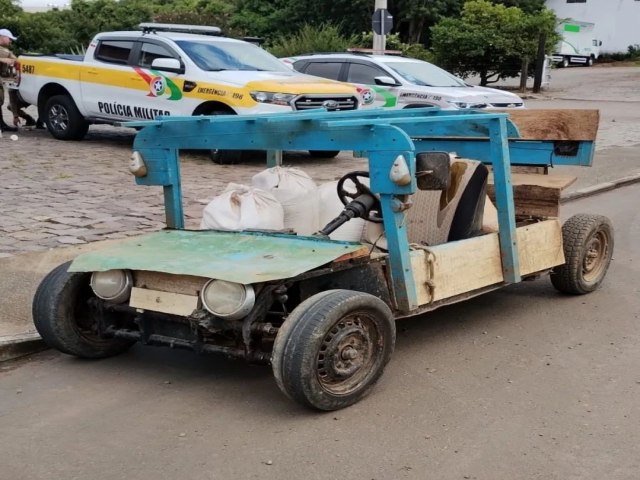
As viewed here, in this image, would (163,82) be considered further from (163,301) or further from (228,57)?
(163,301)

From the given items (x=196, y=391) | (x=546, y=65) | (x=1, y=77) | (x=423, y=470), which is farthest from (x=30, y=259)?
(x=546, y=65)

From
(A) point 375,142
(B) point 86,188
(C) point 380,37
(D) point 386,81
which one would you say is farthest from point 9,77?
(A) point 375,142

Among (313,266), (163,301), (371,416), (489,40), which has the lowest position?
(371,416)

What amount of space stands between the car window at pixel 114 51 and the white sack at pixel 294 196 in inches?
351

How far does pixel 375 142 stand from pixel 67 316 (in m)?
2.00

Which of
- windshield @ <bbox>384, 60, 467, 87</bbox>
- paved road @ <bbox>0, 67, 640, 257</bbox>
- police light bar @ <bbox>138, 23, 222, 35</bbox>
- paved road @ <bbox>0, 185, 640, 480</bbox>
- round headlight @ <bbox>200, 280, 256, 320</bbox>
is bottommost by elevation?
paved road @ <bbox>0, 67, 640, 257</bbox>

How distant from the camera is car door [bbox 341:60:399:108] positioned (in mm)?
14219

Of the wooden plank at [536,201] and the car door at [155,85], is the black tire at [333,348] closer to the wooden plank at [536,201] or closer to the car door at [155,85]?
the wooden plank at [536,201]

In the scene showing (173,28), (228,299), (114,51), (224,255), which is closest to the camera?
(228,299)

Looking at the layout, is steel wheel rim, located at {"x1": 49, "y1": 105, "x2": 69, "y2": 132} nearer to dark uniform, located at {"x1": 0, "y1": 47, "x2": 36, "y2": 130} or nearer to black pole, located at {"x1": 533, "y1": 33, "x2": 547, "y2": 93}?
dark uniform, located at {"x1": 0, "y1": 47, "x2": 36, "y2": 130}

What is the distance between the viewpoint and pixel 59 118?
14.6 metres

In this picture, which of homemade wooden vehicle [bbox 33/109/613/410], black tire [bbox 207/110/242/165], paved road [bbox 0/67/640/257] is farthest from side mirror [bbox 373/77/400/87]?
homemade wooden vehicle [bbox 33/109/613/410]

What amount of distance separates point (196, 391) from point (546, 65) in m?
29.1

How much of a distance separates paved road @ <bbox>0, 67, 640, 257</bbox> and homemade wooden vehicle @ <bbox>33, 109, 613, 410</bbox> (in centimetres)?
262
